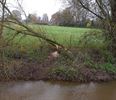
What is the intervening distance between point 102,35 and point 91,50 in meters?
1.08

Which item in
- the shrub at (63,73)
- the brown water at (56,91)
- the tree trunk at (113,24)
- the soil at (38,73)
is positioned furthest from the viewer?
the tree trunk at (113,24)

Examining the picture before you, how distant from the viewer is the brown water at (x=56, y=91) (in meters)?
11.5

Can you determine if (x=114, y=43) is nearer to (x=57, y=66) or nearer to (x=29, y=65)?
(x=57, y=66)

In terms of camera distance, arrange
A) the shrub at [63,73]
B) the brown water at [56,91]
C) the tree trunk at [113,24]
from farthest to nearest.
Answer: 1. the tree trunk at [113,24]
2. the shrub at [63,73]
3. the brown water at [56,91]

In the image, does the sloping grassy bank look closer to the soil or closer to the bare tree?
the soil

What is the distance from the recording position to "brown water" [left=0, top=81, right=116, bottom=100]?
1152 centimetres

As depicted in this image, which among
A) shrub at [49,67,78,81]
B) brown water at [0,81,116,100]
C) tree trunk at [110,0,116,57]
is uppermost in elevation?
tree trunk at [110,0,116,57]

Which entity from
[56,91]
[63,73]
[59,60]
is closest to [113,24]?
[59,60]

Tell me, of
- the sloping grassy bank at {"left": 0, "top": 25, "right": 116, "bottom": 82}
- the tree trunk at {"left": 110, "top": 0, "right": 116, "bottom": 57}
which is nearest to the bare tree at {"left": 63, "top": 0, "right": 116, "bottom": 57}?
the tree trunk at {"left": 110, "top": 0, "right": 116, "bottom": 57}

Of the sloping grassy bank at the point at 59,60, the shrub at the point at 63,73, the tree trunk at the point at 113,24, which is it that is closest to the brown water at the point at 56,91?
the shrub at the point at 63,73

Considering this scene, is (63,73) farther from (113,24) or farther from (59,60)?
(113,24)

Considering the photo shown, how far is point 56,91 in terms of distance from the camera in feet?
40.9

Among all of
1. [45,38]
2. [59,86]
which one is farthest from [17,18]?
[59,86]

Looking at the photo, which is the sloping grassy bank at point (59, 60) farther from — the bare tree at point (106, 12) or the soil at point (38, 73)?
the bare tree at point (106, 12)
